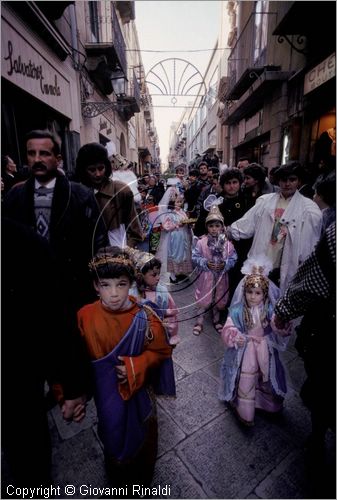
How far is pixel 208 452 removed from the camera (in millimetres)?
1923

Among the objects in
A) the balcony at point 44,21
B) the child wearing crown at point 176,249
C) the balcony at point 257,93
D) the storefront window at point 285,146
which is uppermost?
the balcony at point 257,93

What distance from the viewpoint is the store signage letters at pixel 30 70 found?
393 cm

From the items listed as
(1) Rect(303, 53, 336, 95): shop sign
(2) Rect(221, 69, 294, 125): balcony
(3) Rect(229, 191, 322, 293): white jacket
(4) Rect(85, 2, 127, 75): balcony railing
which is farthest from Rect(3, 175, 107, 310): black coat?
(2) Rect(221, 69, 294, 125): balcony

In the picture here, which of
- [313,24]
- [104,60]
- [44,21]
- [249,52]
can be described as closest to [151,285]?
[44,21]

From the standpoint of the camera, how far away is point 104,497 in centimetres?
169

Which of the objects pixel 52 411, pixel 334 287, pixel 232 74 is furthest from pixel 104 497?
pixel 232 74

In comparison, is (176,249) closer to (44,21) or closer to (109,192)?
(109,192)

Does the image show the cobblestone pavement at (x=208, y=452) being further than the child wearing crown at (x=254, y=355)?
No

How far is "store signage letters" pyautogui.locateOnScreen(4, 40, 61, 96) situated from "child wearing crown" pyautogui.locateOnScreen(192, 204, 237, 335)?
12.8 feet

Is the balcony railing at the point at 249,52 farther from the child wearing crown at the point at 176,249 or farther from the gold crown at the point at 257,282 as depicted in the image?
the gold crown at the point at 257,282

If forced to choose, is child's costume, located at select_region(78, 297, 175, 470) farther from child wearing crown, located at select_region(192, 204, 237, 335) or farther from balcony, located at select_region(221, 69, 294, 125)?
balcony, located at select_region(221, 69, 294, 125)

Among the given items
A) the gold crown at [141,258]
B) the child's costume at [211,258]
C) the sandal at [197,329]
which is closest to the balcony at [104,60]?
the child's costume at [211,258]

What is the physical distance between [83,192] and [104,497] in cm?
230

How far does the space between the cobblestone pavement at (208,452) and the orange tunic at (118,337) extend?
1.25 feet
